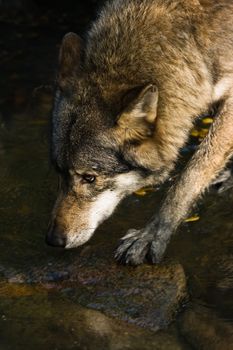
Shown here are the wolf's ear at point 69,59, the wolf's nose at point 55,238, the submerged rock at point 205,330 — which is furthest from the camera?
the wolf's ear at point 69,59

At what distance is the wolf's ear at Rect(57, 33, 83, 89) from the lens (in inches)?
236

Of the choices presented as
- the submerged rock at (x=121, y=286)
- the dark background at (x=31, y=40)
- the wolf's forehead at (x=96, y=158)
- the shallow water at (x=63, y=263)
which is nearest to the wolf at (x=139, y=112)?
the wolf's forehead at (x=96, y=158)

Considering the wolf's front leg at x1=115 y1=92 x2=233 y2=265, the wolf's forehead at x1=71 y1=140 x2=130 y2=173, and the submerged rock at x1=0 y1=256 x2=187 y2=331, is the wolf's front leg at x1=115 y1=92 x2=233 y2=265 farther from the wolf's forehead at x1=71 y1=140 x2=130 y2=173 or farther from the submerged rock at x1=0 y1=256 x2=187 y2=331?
the wolf's forehead at x1=71 y1=140 x2=130 y2=173

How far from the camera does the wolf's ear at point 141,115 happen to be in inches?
213

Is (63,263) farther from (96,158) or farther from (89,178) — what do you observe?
(96,158)

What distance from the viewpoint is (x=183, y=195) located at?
5.93m

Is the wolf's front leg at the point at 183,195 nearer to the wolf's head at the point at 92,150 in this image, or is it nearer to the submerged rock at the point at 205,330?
the wolf's head at the point at 92,150

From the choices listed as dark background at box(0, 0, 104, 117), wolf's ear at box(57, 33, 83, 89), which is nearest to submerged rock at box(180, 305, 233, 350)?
wolf's ear at box(57, 33, 83, 89)

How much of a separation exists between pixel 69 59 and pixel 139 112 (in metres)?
0.89

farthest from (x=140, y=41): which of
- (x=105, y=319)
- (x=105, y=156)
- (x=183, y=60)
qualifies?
(x=105, y=319)

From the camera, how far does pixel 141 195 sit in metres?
6.92

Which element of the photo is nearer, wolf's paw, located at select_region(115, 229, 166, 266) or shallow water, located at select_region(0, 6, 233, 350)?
shallow water, located at select_region(0, 6, 233, 350)

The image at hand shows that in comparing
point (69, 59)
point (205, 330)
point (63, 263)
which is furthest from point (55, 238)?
point (69, 59)

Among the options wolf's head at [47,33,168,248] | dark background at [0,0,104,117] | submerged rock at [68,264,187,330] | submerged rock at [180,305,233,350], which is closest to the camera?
submerged rock at [180,305,233,350]
